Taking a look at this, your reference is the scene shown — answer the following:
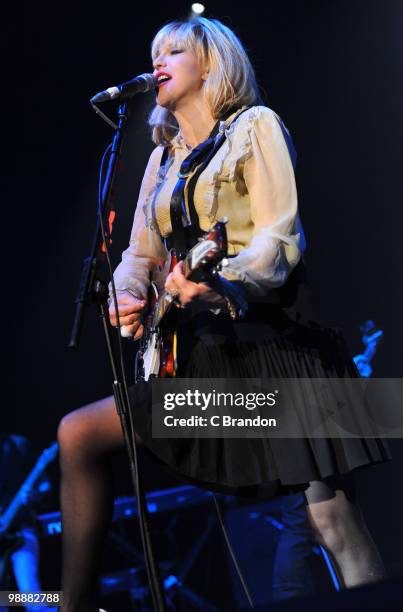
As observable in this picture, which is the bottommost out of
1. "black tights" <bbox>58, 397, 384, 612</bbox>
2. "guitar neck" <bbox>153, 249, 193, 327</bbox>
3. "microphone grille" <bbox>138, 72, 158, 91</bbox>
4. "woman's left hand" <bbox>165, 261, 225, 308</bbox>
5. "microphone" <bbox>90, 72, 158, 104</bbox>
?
"black tights" <bbox>58, 397, 384, 612</bbox>

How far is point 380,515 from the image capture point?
356cm

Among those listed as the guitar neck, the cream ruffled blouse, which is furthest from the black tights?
the cream ruffled blouse

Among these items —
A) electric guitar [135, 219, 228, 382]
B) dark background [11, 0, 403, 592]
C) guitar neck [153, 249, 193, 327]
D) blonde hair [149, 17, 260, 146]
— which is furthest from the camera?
dark background [11, 0, 403, 592]

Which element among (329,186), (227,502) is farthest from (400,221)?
(227,502)

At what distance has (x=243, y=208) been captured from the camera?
1.90 meters

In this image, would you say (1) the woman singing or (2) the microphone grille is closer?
(1) the woman singing

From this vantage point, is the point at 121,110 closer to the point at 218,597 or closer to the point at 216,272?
the point at 216,272

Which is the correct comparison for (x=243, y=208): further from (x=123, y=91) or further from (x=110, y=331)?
(x=110, y=331)

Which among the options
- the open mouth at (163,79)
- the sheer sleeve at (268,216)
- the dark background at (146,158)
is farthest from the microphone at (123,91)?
the dark background at (146,158)

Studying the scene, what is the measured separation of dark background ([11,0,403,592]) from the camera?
340cm

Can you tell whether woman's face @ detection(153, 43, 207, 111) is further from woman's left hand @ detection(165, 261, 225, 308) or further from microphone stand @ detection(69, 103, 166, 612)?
woman's left hand @ detection(165, 261, 225, 308)

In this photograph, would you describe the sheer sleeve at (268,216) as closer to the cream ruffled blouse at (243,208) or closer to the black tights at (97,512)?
the cream ruffled blouse at (243,208)

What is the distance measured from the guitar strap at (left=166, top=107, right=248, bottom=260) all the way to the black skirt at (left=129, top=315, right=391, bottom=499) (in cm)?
33

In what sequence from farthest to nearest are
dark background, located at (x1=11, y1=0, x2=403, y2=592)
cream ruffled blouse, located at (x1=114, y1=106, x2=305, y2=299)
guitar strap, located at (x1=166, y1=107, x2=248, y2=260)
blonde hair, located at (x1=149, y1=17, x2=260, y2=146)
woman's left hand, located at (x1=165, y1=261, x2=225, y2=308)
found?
dark background, located at (x1=11, y1=0, x2=403, y2=592) → blonde hair, located at (x1=149, y1=17, x2=260, y2=146) → guitar strap, located at (x1=166, y1=107, x2=248, y2=260) → cream ruffled blouse, located at (x1=114, y1=106, x2=305, y2=299) → woman's left hand, located at (x1=165, y1=261, x2=225, y2=308)
